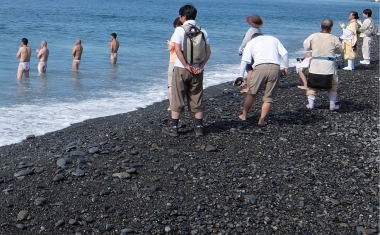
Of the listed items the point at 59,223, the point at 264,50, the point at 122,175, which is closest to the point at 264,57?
the point at 264,50

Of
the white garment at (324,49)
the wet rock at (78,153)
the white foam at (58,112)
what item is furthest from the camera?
the white foam at (58,112)

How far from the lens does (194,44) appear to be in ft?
24.2

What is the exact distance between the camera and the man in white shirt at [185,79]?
288 inches

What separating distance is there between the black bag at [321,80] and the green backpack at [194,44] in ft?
7.92

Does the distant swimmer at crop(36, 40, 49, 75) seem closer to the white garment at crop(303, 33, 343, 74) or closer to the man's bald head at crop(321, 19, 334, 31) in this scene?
the white garment at crop(303, 33, 343, 74)

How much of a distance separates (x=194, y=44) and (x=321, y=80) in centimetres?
264

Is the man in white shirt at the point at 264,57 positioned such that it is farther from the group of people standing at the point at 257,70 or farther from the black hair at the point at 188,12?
the black hair at the point at 188,12

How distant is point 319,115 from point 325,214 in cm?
388

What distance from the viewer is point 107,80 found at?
16953 mm

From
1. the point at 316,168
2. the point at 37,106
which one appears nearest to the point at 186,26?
the point at 316,168

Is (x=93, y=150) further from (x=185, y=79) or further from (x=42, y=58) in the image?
(x=42, y=58)

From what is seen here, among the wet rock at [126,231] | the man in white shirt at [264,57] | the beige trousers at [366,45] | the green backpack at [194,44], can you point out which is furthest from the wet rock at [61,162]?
the beige trousers at [366,45]

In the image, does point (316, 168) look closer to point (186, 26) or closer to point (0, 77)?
point (186, 26)

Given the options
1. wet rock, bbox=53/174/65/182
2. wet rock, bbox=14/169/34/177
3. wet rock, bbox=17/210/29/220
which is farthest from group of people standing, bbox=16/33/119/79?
wet rock, bbox=17/210/29/220
